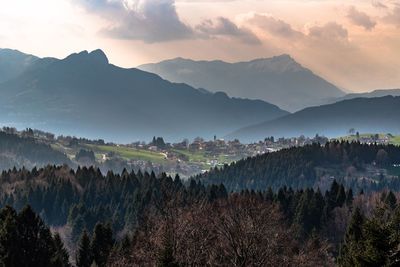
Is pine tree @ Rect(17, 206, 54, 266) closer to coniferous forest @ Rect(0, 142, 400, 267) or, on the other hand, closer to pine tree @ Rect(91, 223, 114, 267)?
coniferous forest @ Rect(0, 142, 400, 267)

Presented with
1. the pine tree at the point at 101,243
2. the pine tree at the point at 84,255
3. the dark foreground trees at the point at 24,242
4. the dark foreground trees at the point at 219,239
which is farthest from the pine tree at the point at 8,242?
the pine tree at the point at 101,243

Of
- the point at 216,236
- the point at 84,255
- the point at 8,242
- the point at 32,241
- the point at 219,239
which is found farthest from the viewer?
the point at 84,255

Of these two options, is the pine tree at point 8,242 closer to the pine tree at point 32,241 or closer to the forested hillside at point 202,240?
the forested hillside at point 202,240

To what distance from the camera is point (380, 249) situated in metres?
29.1

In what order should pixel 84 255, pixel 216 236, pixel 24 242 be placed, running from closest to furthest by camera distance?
pixel 216 236 < pixel 24 242 < pixel 84 255

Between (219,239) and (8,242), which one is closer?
(8,242)

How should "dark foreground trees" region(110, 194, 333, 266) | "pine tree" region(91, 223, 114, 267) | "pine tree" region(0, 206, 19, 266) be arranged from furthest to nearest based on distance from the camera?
"pine tree" region(91, 223, 114, 267), "pine tree" region(0, 206, 19, 266), "dark foreground trees" region(110, 194, 333, 266)

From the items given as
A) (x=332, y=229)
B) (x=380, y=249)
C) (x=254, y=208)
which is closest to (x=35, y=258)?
(x=254, y=208)

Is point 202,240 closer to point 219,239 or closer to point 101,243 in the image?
point 219,239

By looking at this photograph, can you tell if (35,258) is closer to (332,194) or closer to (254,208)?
(254,208)

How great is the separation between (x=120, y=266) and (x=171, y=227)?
4866mm

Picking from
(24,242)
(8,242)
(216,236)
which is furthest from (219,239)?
(8,242)

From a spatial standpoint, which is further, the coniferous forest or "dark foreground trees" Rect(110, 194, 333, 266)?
"dark foreground trees" Rect(110, 194, 333, 266)

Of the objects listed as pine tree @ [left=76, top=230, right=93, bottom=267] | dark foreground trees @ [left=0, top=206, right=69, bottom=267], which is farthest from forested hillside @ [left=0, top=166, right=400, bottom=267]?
pine tree @ [left=76, top=230, right=93, bottom=267]
